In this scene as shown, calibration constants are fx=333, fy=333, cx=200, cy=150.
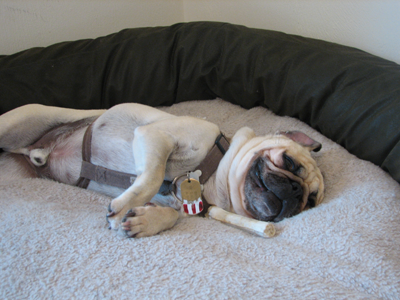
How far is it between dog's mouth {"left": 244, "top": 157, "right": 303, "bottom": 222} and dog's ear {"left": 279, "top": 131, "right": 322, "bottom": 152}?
38 centimetres

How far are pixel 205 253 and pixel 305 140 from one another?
3.55 ft

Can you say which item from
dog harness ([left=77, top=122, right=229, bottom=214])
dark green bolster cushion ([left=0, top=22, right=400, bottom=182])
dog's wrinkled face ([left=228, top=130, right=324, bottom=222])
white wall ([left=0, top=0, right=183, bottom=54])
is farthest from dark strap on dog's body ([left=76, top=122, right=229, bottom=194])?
white wall ([left=0, top=0, right=183, bottom=54])

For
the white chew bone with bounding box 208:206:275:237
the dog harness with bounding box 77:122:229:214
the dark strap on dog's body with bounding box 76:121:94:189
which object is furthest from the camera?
the dark strap on dog's body with bounding box 76:121:94:189

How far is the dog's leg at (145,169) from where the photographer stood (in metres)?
1.58

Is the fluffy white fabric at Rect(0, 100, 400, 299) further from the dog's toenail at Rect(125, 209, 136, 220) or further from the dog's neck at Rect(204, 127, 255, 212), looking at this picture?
the dog's neck at Rect(204, 127, 255, 212)

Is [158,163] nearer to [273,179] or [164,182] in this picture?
[164,182]

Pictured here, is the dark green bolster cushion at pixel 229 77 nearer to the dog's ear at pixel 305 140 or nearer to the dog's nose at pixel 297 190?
the dog's ear at pixel 305 140

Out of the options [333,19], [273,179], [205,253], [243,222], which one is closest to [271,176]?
[273,179]

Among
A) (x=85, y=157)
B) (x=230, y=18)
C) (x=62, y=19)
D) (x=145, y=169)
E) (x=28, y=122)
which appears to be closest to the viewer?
(x=145, y=169)

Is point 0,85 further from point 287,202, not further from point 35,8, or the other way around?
point 287,202

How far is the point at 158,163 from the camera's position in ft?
5.73

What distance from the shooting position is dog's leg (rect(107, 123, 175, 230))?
1.58 meters

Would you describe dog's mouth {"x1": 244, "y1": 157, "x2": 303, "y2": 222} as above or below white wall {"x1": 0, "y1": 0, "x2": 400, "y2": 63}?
below

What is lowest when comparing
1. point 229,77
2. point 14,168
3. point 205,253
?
point 14,168
